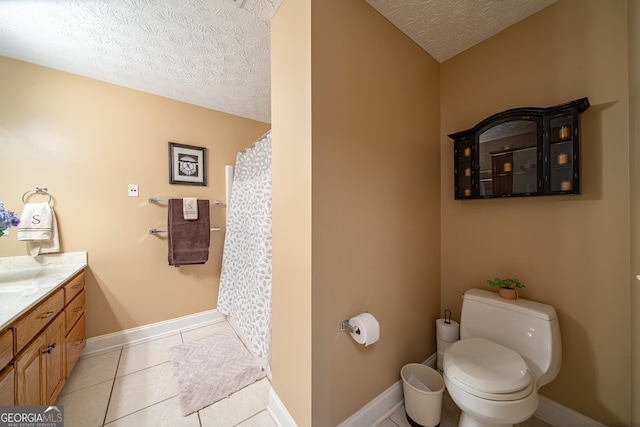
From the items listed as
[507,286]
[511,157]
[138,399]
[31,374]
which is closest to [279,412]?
[138,399]

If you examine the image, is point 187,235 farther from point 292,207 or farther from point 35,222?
point 292,207

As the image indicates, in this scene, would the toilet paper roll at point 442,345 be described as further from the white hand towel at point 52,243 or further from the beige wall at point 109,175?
the white hand towel at point 52,243

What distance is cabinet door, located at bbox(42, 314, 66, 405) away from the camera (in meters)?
1.13

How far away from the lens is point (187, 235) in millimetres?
2113

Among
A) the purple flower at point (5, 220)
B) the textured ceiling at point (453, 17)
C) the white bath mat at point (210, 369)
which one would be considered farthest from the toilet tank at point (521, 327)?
the purple flower at point (5, 220)

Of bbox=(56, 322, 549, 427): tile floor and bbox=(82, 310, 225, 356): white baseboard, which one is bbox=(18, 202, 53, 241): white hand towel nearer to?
bbox=(82, 310, 225, 356): white baseboard

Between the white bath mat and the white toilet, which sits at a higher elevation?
the white toilet

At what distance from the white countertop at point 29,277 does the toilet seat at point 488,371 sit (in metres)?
1.92

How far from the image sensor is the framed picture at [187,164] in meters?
2.11

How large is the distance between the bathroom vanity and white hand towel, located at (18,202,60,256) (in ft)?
0.31

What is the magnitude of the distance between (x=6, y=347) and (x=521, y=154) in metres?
2.67

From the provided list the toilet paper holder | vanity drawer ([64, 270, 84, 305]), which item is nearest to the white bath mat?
vanity drawer ([64, 270, 84, 305])

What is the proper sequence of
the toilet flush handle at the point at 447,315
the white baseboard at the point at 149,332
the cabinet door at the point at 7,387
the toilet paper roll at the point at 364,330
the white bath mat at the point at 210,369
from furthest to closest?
1. the white baseboard at the point at 149,332
2. the toilet flush handle at the point at 447,315
3. the white bath mat at the point at 210,369
4. the toilet paper roll at the point at 364,330
5. the cabinet door at the point at 7,387

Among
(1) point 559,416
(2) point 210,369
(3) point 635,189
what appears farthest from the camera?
(2) point 210,369
